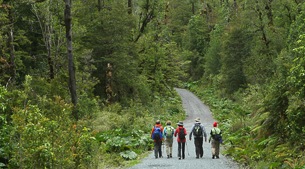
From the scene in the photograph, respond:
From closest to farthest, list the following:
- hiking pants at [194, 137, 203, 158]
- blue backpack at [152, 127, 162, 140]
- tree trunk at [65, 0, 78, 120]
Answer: tree trunk at [65, 0, 78, 120] < hiking pants at [194, 137, 203, 158] < blue backpack at [152, 127, 162, 140]

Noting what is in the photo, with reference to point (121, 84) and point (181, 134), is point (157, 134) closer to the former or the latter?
point (181, 134)

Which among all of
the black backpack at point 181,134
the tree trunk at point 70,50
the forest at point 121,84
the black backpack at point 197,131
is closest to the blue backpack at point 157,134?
the black backpack at point 181,134

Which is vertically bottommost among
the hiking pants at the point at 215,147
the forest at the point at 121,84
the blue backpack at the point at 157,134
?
the hiking pants at the point at 215,147

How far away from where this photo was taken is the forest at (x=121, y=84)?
10.4 metres

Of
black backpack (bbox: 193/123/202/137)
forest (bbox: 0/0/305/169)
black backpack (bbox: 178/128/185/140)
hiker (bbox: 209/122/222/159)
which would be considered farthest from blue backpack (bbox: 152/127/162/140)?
hiker (bbox: 209/122/222/159)

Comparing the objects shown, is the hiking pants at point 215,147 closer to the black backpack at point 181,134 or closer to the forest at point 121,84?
the forest at point 121,84

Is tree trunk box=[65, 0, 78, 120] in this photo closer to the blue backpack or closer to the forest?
the forest

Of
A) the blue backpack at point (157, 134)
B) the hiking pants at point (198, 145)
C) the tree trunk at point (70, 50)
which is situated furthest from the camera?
the blue backpack at point (157, 134)

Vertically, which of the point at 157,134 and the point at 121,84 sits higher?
the point at 121,84

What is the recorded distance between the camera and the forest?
10414 millimetres

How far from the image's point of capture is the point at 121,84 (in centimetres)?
3300

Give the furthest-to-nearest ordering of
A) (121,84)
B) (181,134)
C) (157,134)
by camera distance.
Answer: (121,84), (157,134), (181,134)

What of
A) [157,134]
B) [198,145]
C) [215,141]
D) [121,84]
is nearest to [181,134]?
[198,145]

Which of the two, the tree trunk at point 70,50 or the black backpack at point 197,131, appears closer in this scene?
the tree trunk at point 70,50
